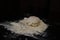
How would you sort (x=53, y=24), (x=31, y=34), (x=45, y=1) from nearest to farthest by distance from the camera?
(x=31, y=34) → (x=53, y=24) → (x=45, y=1)

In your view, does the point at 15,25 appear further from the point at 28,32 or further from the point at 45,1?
the point at 45,1

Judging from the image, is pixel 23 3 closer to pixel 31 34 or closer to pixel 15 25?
pixel 15 25

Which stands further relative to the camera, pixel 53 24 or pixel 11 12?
pixel 11 12

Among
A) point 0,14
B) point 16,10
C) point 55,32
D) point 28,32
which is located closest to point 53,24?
point 55,32

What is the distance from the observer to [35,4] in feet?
4.00

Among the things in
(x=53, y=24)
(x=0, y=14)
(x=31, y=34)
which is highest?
(x=0, y=14)

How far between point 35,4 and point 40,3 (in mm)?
46

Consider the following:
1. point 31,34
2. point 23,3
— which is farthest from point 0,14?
point 31,34

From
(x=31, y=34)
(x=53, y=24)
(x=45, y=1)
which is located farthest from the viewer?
(x=45, y=1)

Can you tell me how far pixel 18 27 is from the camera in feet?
2.98

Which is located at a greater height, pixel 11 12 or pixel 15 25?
pixel 11 12

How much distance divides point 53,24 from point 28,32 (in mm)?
255

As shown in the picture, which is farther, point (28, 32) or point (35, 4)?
point (35, 4)

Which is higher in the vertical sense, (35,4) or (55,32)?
(35,4)
